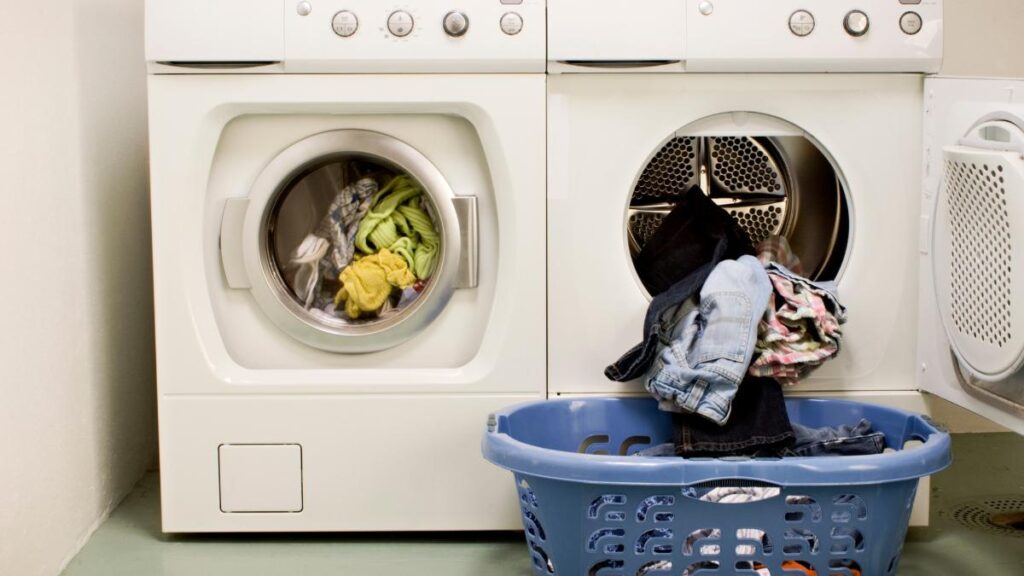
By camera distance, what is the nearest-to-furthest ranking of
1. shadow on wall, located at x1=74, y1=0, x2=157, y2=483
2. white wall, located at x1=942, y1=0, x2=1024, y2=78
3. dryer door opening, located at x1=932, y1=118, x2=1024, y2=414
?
dryer door opening, located at x1=932, y1=118, x2=1024, y2=414 → shadow on wall, located at x1=74, y1=0, x2=157, y2=483 → white wall, located at x1=942, y1=0, x2=1024, y2=78

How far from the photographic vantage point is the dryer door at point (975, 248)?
1.36 meters

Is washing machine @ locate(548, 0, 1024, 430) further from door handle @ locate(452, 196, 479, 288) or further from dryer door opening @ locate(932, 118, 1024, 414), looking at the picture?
door handle @ locate(452, 196, 479, 288)

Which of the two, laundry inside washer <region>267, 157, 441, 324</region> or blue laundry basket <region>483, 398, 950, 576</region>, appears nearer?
blue laundry basket <region>483, 398, 950, 576</region>

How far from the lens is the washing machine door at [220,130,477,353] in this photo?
5.66 ft

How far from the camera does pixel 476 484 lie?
1738mm

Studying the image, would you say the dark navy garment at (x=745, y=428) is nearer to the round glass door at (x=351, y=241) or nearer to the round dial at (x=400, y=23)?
the round glass door at (x=351, y=241)

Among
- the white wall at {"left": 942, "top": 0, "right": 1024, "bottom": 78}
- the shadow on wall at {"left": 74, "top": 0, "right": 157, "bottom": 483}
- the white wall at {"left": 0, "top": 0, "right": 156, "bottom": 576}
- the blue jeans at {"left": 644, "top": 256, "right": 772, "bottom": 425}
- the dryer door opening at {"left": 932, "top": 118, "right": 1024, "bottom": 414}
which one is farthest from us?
the white wall at {"left": 942, "top": 0, "right": 1024, "bottom": 78}

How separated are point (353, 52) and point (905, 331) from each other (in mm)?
953

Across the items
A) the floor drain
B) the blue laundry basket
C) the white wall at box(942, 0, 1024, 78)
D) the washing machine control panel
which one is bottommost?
the floor drain

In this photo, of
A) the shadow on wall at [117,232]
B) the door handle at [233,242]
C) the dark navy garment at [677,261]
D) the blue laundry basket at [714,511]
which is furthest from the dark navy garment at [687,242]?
the shadow on wall at [117,232]

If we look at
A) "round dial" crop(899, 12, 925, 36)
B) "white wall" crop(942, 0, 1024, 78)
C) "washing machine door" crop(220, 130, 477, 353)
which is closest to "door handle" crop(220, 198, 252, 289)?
"washing machine door" crop(220, 130, 477, 353)

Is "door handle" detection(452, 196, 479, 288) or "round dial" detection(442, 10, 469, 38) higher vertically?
"round dial" detection(442, 10, 469, 38)

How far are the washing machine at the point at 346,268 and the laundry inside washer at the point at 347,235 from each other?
0.01m

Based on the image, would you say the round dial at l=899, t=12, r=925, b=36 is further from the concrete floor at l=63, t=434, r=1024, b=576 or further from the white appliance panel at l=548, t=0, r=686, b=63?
the concrete floor at l=63, t=434, r=1024, b=576
